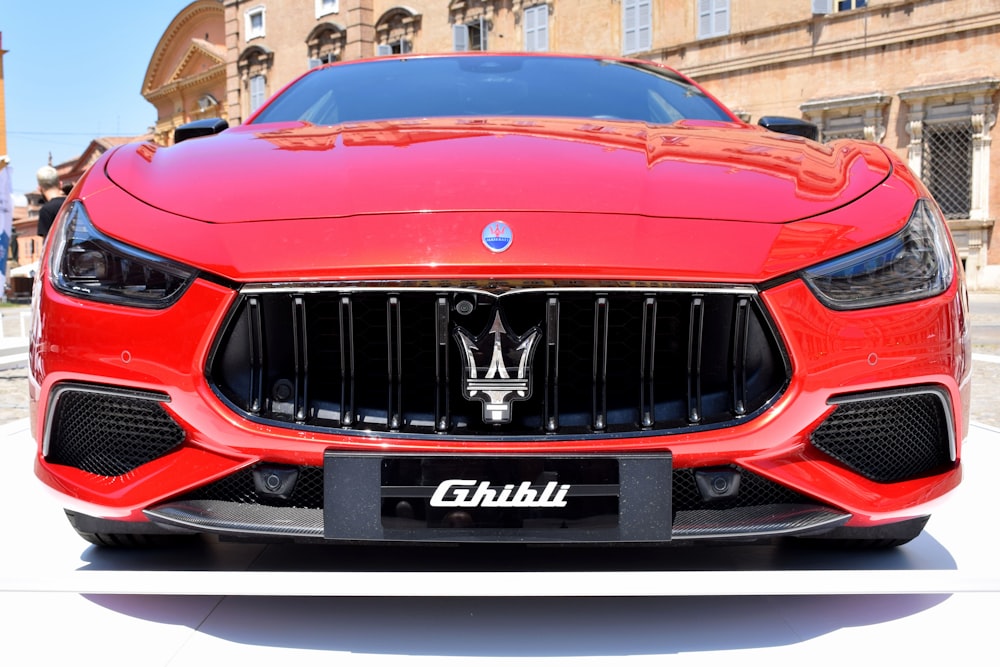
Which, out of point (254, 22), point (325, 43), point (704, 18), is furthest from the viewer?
point (254, 22)

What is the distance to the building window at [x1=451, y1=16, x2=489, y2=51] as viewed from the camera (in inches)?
1040

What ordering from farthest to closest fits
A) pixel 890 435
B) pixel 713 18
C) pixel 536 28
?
pixel 536 28
pixel 713 18
pixel 890 435

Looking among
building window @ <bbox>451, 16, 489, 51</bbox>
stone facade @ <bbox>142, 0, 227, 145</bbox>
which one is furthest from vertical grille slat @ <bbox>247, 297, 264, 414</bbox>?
stone facade @ <bbox>142, 0, 227, 145</bbox>

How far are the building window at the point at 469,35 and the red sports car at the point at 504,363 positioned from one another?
25885 millimetres

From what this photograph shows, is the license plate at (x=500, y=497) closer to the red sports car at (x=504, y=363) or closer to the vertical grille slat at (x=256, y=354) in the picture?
the red sports car at (x=504, y=363)

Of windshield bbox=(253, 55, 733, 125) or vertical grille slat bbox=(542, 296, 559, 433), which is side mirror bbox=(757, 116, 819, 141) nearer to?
windshield bbox=(253, 55, 733, 125)

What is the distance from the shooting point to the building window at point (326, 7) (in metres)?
30.6

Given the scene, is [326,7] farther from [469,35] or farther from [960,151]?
[960,151]

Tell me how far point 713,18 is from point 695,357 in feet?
71.9

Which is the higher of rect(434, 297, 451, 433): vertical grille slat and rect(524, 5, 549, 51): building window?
rect(524, 5, 549, 51): building window

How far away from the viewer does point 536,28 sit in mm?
24781

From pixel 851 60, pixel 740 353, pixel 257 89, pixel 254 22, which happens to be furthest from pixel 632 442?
pixel 254 22

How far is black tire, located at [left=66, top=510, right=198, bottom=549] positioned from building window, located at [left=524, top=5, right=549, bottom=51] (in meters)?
23.5

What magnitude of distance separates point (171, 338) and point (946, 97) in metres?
20.7
